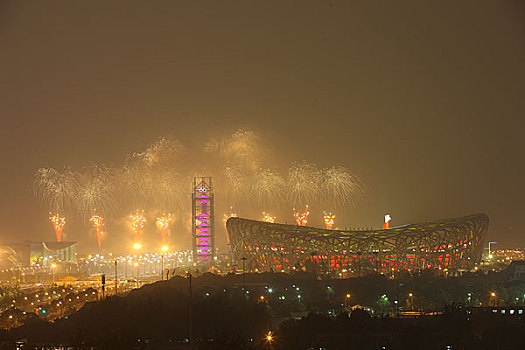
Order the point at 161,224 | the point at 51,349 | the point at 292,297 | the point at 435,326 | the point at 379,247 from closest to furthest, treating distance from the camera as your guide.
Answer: the point at 51,349 → the point at 435,326 → the point at 292,297 → the point at 379,247 → the point at 161,224

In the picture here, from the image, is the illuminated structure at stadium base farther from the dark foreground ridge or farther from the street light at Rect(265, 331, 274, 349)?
the street light at Rect(265, 331, 274, 349)

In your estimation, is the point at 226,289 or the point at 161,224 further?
the point at 161,224

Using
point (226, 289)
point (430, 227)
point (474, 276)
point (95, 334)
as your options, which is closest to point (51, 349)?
point (95, 334)

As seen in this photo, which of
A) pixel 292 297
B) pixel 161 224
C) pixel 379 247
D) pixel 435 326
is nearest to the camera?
pixel 435 326

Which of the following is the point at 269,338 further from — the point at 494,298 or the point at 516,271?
the point at 516,271

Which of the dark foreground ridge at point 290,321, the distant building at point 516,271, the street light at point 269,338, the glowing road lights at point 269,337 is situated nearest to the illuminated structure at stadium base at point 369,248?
the distant building at point 516,271

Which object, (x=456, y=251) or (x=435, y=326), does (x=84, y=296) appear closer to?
(x=435, y=326)

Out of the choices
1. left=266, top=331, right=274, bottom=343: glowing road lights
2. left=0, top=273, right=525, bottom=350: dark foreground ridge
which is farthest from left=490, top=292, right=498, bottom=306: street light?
left=266, top=331, right=274, bottom=343: glowing road lights

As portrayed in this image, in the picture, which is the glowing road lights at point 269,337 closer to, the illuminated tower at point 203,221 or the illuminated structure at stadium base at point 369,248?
the illuminated structure at stadium base at point 369,248
